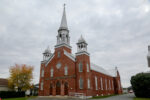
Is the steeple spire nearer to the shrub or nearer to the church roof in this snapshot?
the church roof

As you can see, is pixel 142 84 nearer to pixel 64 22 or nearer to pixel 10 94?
pixel 64 22

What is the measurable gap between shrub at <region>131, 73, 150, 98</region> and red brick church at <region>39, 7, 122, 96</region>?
9937 millimetres

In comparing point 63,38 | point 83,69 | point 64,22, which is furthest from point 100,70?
point 64,22

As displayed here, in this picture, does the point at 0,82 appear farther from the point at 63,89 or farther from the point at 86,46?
the point at 86,46

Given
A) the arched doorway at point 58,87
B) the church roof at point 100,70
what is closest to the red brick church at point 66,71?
the arched doorway at point 58,87

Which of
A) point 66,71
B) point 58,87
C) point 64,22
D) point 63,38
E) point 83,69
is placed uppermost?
point 64,22

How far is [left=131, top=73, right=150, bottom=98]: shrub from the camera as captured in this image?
27.4m

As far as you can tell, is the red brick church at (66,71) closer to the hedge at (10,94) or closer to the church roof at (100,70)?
the church roof at (100,70)

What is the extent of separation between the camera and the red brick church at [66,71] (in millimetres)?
28969

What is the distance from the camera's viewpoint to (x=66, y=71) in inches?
1248

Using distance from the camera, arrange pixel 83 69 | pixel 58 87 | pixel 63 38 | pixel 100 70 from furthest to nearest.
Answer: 1. pixel 100 70
2. pixel 63 38
3. pixel 58 87
4. pixel 83 69

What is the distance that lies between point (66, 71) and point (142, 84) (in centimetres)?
1773

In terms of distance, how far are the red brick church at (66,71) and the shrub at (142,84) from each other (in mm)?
9937

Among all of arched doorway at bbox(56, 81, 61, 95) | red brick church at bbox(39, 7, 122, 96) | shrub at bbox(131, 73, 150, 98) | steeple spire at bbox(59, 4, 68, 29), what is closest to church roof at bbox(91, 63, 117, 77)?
red brick church at bbox(39, 7, 122, 96)
